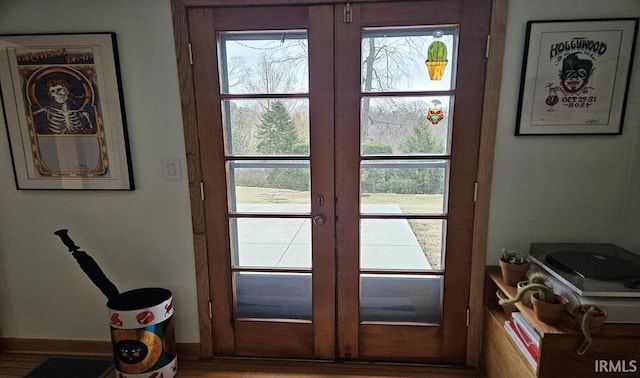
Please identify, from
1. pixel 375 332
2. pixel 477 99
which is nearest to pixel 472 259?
pixel 375 332

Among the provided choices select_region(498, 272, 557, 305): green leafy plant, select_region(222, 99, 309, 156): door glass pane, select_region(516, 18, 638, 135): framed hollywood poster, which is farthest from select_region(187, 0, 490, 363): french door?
select_region(498, 272, 557, 305): green leafy plant

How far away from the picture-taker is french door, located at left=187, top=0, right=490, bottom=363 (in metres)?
1.57

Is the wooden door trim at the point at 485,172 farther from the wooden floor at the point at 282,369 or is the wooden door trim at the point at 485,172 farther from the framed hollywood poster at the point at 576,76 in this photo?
the wooden floor at the point at 282,369

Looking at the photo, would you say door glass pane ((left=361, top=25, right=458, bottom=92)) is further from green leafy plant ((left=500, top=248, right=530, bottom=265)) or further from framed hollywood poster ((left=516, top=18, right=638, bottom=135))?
green leafy plant ((left=500, top=248, right=530, bottom=265))

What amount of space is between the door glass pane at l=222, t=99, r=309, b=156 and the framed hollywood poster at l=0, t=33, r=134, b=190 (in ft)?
1.89

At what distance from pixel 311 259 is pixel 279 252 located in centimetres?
19

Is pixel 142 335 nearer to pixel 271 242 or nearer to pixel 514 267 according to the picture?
pixel 271 242

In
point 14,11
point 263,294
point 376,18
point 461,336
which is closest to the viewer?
point 376,18

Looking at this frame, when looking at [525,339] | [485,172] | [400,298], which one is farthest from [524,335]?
[485,172]

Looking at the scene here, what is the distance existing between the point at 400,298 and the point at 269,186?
38.9 inches

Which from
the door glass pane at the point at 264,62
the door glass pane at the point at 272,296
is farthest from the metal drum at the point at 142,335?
the door glass pane at the point at 264,62

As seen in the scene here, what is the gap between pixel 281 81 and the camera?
1.65 meters

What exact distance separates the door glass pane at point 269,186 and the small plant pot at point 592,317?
4.02 feet

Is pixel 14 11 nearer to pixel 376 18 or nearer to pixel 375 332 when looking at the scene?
pixel 376 18
